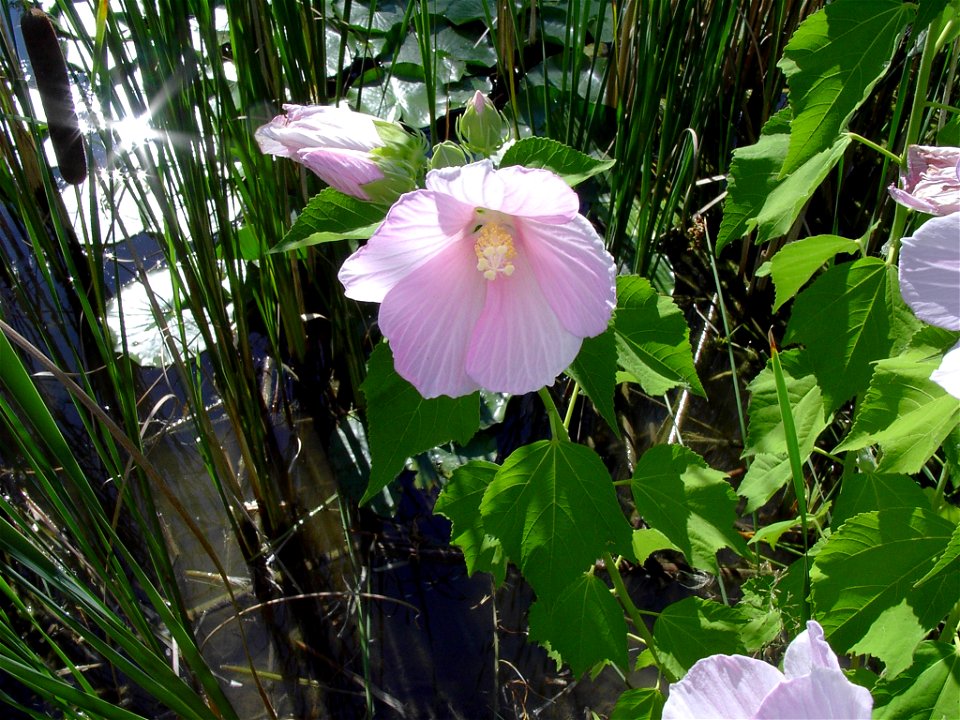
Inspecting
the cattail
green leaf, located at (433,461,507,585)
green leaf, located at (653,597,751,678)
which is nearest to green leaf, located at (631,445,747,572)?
green leaf, located at (653,597,751,678)

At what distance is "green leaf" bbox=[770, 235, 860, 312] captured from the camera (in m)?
1.03

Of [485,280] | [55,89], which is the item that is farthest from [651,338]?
[55,89]

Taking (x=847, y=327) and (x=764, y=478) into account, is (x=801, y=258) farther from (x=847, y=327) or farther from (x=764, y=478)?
(x=764, y=478)

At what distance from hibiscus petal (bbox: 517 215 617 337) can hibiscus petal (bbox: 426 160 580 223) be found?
0.02 meters

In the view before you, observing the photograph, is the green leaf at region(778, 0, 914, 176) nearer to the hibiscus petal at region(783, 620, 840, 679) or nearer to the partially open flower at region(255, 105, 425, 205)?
the partially open flower at region(255, 105, 425, 205)

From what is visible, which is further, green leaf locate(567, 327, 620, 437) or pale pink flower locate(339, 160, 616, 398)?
green leaf locate(567, 327, 620, 437)

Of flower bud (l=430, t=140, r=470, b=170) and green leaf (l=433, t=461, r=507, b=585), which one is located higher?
flower bud (l=430, t=140, r=470, b=170)

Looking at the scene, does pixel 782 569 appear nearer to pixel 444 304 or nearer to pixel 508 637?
pixel 508 637

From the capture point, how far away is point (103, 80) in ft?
3.85

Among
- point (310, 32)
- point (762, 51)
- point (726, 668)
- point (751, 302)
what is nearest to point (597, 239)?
point (726, 668)

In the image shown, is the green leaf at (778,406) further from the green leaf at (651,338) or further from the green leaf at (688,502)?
the green leaf at (651,338)

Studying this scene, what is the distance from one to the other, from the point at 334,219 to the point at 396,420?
0.23 m

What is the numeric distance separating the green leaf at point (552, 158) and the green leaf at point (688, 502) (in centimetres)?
40

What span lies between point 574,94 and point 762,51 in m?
0.83
